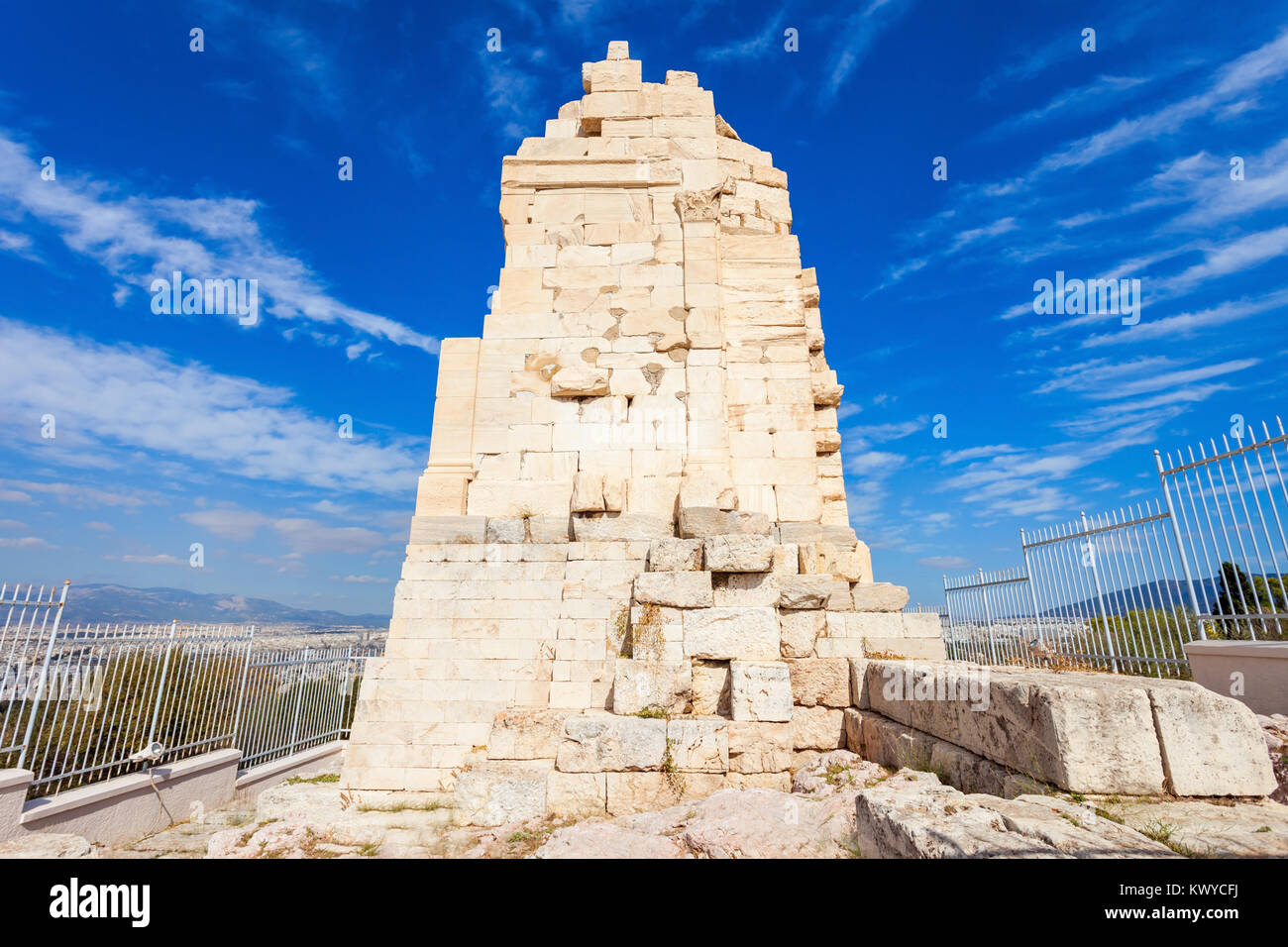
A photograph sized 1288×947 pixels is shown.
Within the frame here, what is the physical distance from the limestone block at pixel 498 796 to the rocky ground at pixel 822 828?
98 mm

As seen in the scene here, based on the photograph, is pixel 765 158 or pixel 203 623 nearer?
pixel 203 623

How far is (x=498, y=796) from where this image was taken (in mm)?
4551

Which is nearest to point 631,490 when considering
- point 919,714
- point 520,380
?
point 520,380

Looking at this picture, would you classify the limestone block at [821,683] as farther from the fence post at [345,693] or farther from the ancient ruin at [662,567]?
the fence post at [345,693]

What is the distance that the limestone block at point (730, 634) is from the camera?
562 centimetres

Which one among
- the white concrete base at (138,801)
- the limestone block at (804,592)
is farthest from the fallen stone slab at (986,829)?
the white concrete base at (138,801)

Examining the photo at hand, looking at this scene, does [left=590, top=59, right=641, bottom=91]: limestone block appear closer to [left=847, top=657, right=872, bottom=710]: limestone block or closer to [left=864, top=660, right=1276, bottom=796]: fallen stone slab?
[left=847, top=657, right=872, bottom=710]: limestone block

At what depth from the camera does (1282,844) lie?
7.68 feet

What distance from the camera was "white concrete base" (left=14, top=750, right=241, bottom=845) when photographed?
6.20m

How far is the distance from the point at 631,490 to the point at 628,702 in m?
2.99

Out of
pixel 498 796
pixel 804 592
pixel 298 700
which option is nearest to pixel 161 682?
pixel 298 700

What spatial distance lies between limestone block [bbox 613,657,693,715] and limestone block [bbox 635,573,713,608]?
22.2 inches

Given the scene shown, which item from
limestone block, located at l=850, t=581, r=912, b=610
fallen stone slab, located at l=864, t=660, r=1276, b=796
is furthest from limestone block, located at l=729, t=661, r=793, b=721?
fallen stone slab, located at l=864, t=660, r=1276, b=796

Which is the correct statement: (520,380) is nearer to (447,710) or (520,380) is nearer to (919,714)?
(447,710)
